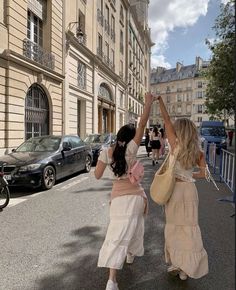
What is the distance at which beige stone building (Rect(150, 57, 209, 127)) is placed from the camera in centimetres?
8300

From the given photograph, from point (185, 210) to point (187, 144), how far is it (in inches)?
25.4

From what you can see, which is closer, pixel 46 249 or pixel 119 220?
pixel 119 220

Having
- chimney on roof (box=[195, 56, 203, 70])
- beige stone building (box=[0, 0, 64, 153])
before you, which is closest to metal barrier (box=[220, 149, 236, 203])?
beige stone building (box=[0, 0, 64, 153])

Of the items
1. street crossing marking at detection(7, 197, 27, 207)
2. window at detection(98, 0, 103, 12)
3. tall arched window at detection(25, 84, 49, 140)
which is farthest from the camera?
→ window at detection(98, 0, 103, 12)

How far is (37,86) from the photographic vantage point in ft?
56.2

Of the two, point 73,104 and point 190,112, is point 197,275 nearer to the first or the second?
point 73,104

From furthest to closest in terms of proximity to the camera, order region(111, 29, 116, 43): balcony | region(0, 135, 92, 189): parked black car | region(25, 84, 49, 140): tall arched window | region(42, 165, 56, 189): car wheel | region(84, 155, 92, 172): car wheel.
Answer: region(111, 29, 116, 43): balcony
region(25, 84, 49, 140): tall arched window
region(84, 155, 92, 172): car wheel
region(42, 165, 56, 189): car wheel
region(0, 135, 92, 189): parked black car

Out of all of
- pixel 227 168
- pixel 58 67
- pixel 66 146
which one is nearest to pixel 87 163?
pixel 66 146

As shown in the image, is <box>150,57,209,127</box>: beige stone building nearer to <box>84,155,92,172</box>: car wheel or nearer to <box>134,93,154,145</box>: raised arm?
<box>84,155,92,172</box>: car wheel

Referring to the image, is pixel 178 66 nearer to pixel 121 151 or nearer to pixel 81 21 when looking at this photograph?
pixel 81 21

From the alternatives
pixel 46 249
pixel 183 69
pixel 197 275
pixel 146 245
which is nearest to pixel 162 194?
pixel 197 275

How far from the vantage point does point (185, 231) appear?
3164 mm

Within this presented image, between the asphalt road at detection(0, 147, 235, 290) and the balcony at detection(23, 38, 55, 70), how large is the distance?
10.1m

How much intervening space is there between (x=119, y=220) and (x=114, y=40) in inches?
1284
